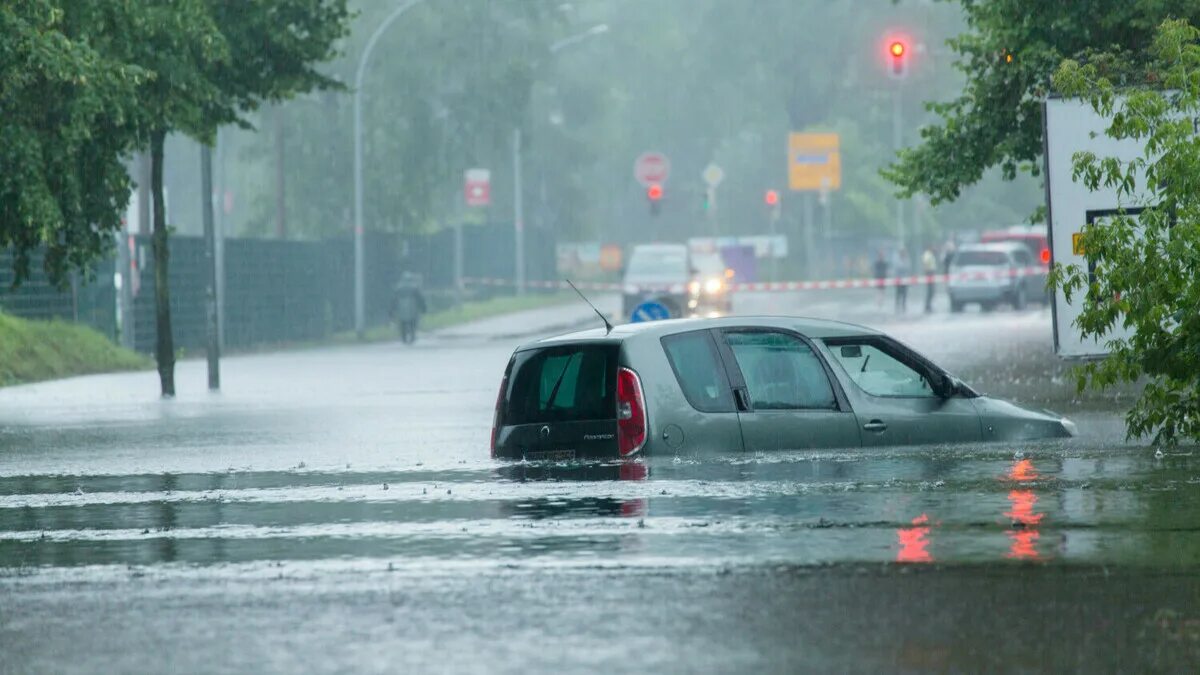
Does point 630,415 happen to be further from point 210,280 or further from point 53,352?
point 53,352

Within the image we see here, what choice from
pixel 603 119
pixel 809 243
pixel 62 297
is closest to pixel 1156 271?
pixel 62 297

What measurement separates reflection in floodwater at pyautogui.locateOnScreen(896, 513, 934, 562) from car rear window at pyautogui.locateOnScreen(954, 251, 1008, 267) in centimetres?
4657

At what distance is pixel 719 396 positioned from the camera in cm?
1413

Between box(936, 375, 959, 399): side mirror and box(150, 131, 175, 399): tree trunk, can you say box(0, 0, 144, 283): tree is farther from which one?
box(936, 375, 959, 399): side mirror

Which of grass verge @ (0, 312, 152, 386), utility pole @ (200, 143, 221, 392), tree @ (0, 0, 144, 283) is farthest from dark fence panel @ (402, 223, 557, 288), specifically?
tree @ (0, 0, 144, 283)

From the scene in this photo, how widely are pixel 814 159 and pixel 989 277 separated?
39.3 m

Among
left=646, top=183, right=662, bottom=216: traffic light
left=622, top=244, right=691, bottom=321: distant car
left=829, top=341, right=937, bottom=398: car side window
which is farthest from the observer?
left=646, top=183, right=662, bottom=216: traffic light

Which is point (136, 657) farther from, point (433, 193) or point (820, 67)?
point (820, 67)

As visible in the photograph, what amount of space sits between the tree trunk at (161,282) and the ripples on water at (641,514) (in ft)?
43.6

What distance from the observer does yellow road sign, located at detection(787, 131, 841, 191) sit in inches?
3730

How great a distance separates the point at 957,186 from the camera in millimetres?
26859

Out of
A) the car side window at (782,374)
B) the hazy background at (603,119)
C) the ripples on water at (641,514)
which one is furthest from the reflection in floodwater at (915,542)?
the hazy background at (603,119)

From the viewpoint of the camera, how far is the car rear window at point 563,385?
1405 cm

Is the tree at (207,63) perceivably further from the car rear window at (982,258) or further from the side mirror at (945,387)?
the car rear window at (982,258)
